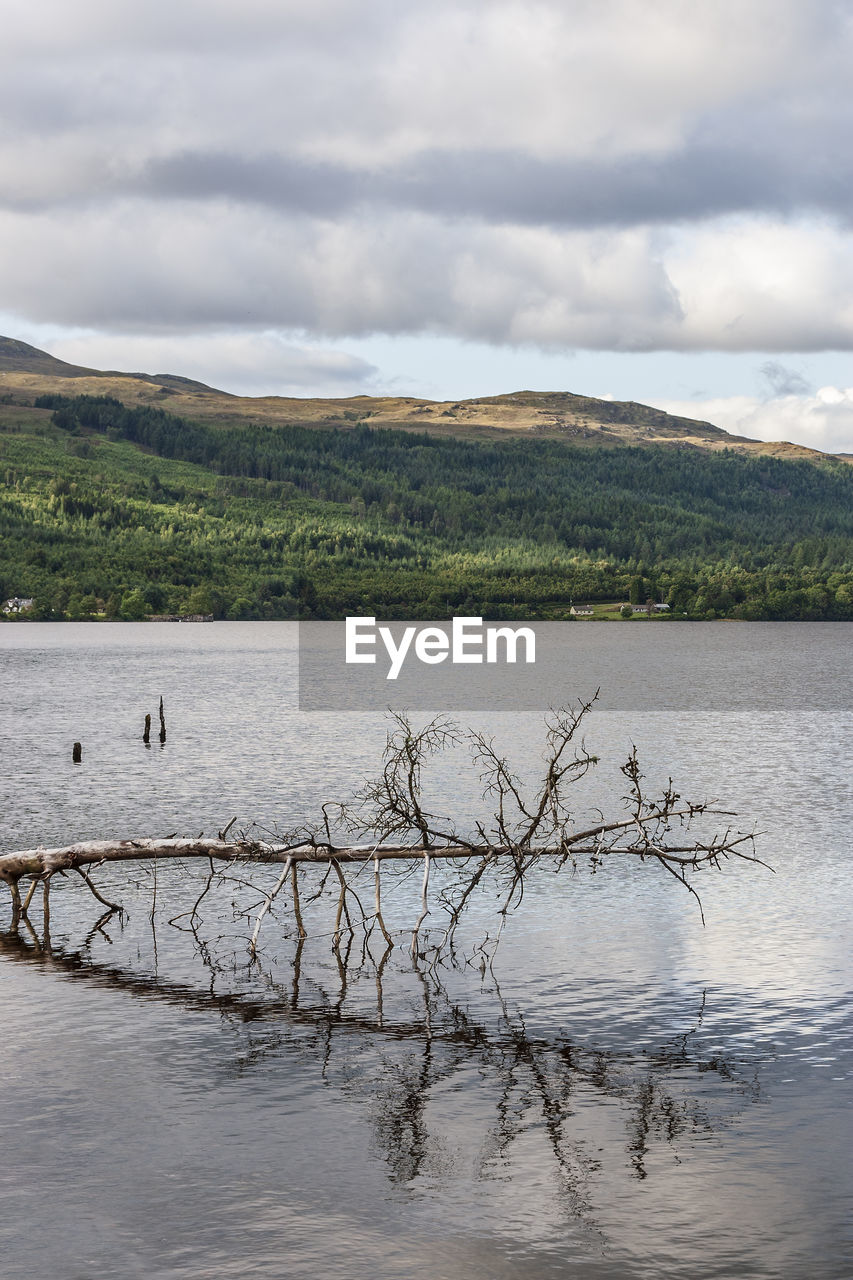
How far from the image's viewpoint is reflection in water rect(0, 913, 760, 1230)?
2277cm

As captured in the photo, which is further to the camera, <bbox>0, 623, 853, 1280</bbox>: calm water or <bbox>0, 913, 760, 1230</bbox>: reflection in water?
<bbox>0, 913, 760, 1230</bbox>: reflection in water

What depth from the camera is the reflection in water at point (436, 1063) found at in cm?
2277

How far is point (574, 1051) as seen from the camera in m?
27.6

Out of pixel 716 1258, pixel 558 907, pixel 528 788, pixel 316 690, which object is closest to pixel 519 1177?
pixel 716 1258

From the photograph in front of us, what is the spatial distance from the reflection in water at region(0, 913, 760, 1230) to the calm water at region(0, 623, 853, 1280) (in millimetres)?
74

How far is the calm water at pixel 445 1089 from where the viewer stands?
19.5 metres

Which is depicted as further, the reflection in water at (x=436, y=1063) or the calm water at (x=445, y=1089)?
the reflection in water at (x=436, y=1063)

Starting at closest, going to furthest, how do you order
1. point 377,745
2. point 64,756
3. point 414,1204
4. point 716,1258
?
point 716,1258 < point 414,1204 < point 64,756 < point 377,745

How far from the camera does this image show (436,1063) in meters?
26.9

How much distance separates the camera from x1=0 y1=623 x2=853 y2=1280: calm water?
19500mm

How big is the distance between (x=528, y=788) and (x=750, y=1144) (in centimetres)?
4729

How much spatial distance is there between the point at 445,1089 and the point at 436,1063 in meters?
1.52

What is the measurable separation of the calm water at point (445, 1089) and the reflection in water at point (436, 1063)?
74 mm

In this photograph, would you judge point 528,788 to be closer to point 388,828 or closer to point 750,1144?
point 388,828
